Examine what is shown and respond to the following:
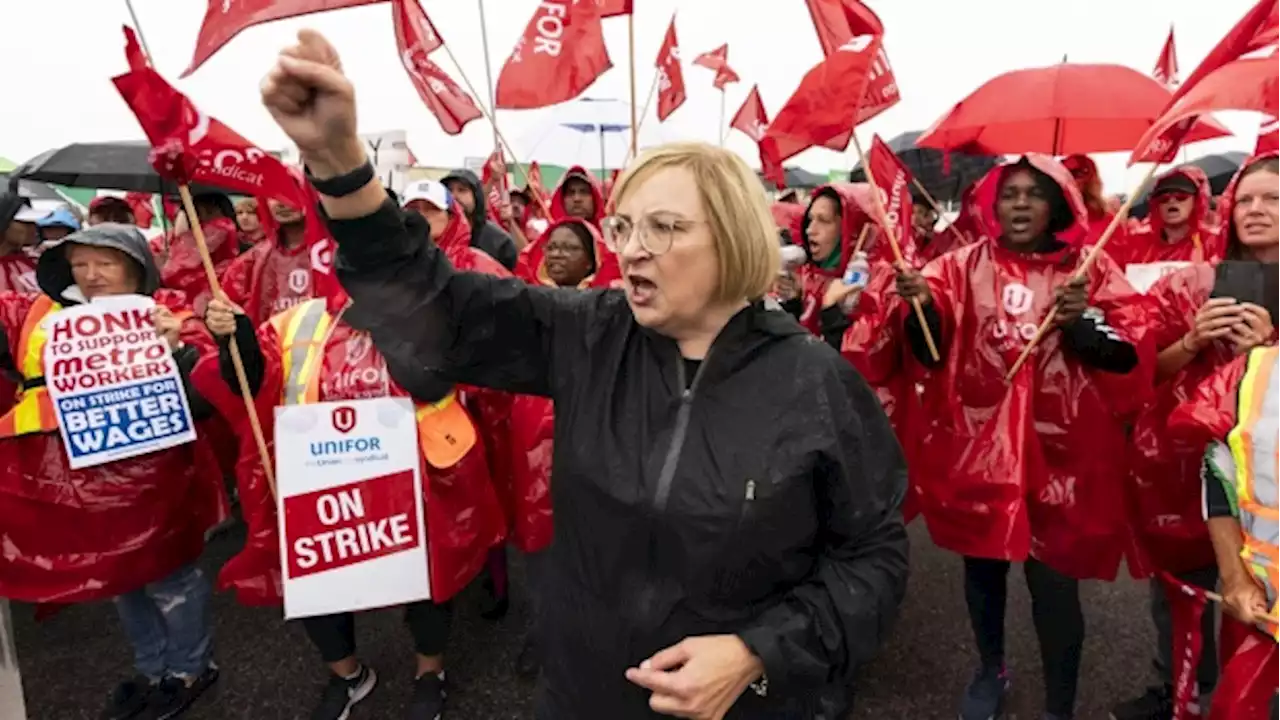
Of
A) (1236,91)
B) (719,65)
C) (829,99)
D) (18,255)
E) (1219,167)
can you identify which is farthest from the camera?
(1219,167)

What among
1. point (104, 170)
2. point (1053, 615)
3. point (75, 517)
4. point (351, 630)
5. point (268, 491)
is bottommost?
point (351, 630)

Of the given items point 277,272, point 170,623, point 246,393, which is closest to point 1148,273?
point 246,393

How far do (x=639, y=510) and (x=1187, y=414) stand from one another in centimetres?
161

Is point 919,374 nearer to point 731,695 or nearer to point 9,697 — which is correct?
point 731,695

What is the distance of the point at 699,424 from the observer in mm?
1345

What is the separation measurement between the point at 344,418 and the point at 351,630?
3.25 ft

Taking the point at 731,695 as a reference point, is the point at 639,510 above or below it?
above

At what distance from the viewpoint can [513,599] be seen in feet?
13.6

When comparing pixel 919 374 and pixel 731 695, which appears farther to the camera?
pixel 919 374

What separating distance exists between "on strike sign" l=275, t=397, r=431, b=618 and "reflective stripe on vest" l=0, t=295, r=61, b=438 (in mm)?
957

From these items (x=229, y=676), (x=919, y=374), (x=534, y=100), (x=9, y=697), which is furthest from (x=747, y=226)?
(x=534, y=100)

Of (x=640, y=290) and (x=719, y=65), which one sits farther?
(x=719, y=65)

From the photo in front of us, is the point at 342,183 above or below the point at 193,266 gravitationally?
above

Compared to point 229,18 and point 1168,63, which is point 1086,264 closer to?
point 229,18
